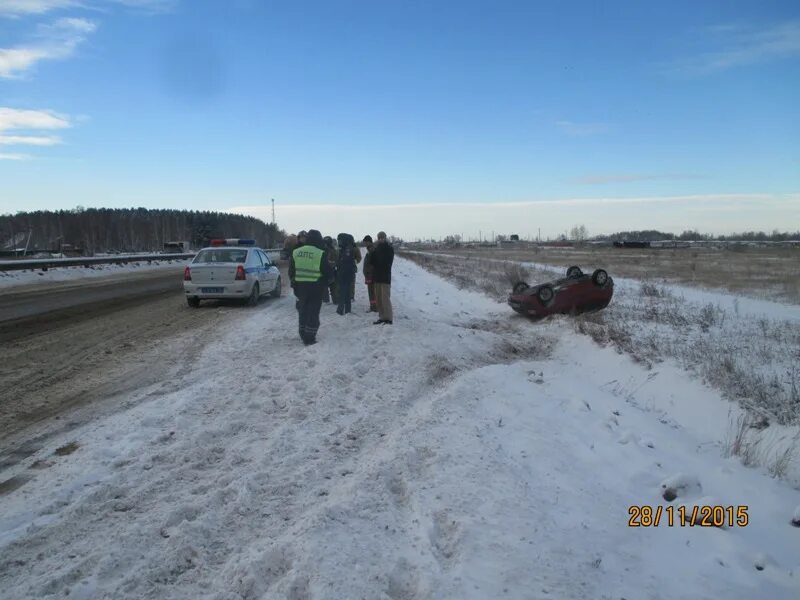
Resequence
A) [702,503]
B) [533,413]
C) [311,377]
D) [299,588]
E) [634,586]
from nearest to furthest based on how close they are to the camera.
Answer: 1. [299,588]
2. [634,586]
3. [702,503]
4. [533,413]
5. [311,377]

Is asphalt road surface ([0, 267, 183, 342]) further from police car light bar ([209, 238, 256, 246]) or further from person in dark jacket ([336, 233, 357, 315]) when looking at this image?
person in dark jacket ([336, 233, 357, 315])

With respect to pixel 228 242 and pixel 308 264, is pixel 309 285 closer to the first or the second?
pixel 308 264

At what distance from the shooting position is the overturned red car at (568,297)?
13.7 meters

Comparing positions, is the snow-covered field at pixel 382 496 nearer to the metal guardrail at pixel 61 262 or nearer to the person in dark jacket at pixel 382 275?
the person in dark jacket at pixel 382 275

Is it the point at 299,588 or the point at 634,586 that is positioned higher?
the point at 299,588

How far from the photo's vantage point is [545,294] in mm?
13836

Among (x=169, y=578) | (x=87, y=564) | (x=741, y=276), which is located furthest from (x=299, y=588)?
(x=741, y=276)

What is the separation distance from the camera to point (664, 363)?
909 cm

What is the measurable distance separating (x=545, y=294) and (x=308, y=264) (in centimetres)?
762

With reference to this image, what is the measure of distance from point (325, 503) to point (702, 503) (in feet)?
10.3

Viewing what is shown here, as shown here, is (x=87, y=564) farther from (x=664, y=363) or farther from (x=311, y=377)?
(x=664, y=363)
